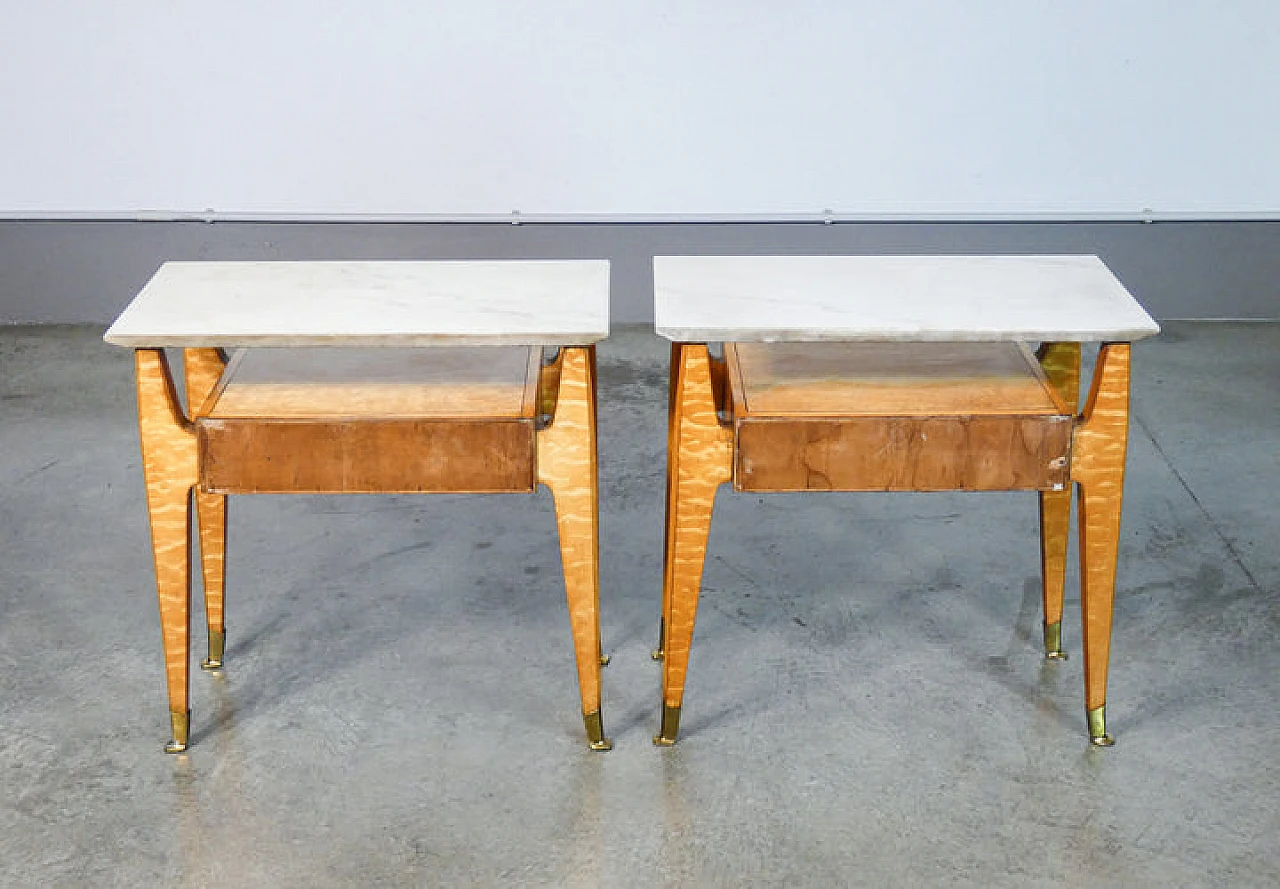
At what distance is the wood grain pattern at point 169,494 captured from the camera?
2.56 meters

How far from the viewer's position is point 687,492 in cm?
262

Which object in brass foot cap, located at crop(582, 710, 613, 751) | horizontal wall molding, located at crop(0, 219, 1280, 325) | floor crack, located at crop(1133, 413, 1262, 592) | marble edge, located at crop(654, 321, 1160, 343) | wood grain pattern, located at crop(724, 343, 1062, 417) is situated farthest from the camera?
horizontal wall molding, located at crop(0, 219, 1280, 325)

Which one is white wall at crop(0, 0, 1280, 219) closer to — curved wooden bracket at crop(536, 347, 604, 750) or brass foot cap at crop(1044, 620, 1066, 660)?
brass foot cap at crop(1044, 620, 1066, 660)

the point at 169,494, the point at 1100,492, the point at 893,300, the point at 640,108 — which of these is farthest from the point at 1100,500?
the point at 640,108

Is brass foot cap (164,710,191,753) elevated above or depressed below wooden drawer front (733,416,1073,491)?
below

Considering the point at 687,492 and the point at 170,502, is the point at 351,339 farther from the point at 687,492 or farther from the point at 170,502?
the point at 687,492

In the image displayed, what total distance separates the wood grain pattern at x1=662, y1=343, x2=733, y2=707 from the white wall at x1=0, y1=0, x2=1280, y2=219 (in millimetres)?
1904

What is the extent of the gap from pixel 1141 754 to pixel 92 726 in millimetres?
1737

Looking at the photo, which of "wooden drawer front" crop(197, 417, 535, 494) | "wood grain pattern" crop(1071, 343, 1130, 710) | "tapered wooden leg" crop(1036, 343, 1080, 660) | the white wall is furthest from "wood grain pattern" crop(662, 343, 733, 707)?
the white wall

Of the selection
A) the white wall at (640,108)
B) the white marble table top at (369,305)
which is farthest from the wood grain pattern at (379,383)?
the white wall at (640,108)

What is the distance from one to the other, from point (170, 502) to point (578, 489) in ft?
2.08

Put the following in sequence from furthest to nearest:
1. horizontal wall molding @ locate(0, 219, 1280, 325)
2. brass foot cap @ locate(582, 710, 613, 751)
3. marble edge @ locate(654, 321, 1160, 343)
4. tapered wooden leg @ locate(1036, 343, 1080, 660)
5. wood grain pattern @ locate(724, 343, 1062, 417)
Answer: horizontal wall molding @ locate(0, 219, 1280, 325), tapered wooden leg @ locate(1036, 343, 1080, 660), brass foot cap @ locate(582, 710, 613, 751), wood grain pattern @ locate(724, 343, 1062, 417), marble edge @ locate(654, 321, 1160, 343)

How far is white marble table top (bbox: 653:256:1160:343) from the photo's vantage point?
8.24ft

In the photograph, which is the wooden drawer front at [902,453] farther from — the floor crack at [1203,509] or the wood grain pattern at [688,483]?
the floor crack at [1203,509]
